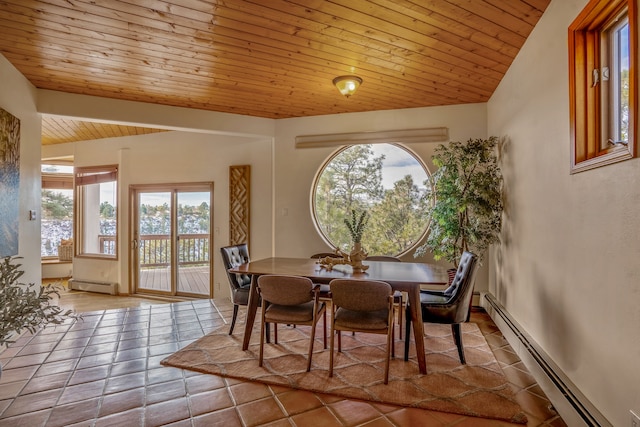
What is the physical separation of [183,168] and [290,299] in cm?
398

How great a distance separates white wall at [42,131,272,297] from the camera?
16.9ft

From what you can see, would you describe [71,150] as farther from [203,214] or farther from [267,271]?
[267,271]

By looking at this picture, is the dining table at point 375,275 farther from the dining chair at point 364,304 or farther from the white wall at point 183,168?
the white wall at point 183,168

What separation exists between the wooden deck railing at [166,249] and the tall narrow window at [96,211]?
14 cm

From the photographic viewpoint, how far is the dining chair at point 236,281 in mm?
3295

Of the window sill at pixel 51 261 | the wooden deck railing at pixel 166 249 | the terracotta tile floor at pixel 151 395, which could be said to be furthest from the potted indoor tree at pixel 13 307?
the window sill at pixel 51 261

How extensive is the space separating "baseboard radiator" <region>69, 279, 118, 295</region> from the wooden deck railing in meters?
0.60

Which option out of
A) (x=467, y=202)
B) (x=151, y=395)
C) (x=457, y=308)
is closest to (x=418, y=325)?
(x=457, y=308)

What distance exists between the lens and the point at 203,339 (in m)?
3.20

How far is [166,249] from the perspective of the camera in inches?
228

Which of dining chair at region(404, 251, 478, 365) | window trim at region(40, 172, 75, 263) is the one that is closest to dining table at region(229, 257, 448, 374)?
dining chair at region(404, 251, 478, 365)

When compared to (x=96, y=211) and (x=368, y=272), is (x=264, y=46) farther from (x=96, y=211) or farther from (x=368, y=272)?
(x=96, y=211)

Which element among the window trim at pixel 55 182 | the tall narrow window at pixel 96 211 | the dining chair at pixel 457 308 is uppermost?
the window trim at pixel 55 182

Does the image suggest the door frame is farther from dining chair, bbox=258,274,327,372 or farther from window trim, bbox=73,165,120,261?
dining chair, bbox=258,274,327,372
